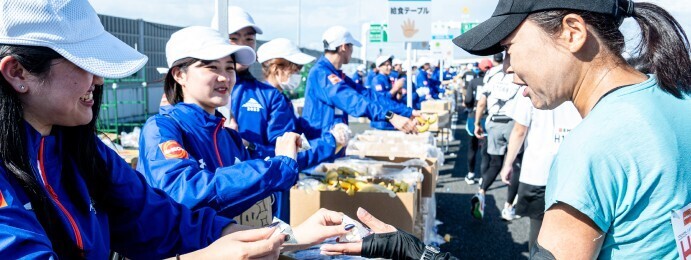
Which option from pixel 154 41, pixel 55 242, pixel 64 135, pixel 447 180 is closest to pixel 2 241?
pixel 55 242

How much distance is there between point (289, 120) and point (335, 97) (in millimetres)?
1244

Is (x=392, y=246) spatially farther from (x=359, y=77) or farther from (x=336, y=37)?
(x=359, y=77)

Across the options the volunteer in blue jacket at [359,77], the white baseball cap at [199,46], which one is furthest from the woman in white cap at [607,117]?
the volunteer in blue jacket at [359,77]

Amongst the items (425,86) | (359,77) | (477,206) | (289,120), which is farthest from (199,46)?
(359,77)

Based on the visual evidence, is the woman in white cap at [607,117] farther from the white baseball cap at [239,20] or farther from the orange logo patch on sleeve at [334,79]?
the orange logo patch on sleeve at [334,79]

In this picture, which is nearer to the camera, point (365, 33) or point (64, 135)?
point (64, 135)

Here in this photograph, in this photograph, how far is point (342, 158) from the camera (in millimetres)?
4371

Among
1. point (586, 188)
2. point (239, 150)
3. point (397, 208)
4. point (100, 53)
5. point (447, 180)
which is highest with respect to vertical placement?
point (100, 53)

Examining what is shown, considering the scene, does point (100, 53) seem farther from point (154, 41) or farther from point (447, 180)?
point (154, 41)

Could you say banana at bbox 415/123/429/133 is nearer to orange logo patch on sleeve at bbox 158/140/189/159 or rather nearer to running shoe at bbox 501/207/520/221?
running shoe at bbox 501/207/520/221

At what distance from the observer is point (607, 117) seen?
4.29ft

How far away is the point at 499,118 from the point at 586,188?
5859 millimetres

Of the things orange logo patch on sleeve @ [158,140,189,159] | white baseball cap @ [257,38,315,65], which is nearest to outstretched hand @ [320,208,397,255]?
orange logo patch on sleeve @ [158,140,189,159]

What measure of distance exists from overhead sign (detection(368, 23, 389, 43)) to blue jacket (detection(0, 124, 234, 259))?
1644cm
